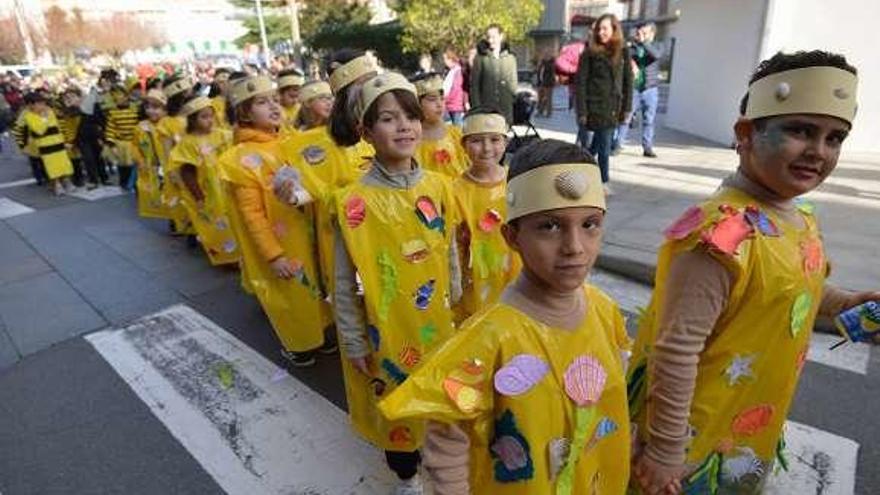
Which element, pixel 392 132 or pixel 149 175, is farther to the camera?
pixel 149 175

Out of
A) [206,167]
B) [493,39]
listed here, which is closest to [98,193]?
[206,167]

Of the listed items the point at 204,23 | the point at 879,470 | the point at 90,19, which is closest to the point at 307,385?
the point at 879,470

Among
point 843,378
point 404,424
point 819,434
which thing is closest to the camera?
point 404,424

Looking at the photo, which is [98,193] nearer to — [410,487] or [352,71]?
[352,71]

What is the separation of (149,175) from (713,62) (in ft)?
28.7

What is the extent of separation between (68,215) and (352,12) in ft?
112

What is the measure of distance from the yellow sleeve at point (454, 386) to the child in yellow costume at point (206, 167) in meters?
4.70

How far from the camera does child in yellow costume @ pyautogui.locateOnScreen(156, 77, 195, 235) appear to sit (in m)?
6.89

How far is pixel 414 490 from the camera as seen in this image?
9.20 ft

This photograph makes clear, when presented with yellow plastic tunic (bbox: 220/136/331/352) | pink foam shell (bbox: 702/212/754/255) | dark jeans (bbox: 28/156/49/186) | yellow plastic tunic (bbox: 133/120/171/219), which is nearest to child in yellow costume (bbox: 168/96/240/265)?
yellow plastic tunic (bbox: 133/120/171/219)

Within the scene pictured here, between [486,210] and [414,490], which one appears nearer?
[414,490]

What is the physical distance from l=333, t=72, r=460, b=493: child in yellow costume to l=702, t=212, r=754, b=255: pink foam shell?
120cm

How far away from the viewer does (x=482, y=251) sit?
3326mm

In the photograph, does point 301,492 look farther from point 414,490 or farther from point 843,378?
point 843,378
